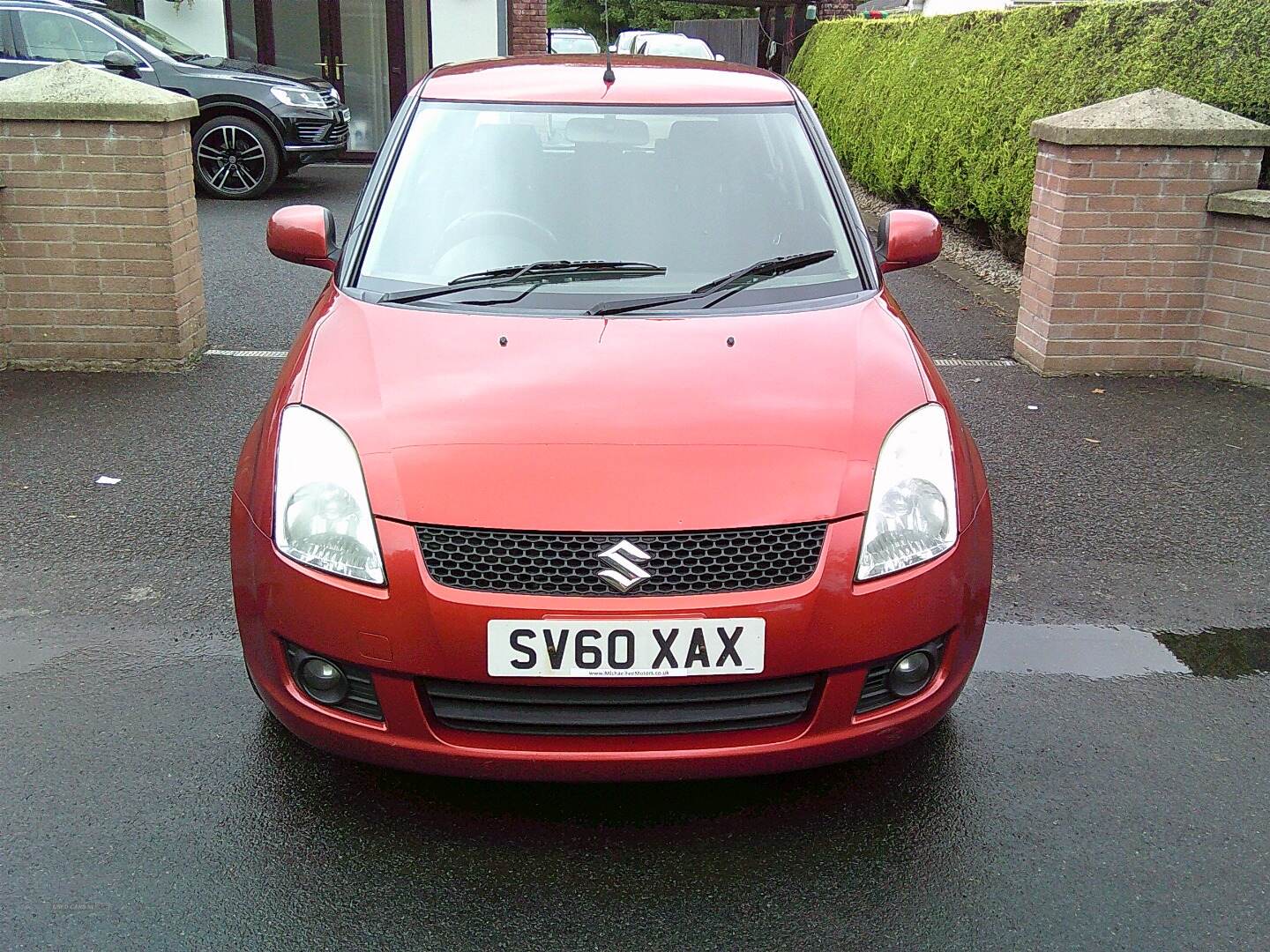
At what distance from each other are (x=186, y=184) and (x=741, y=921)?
531 cm

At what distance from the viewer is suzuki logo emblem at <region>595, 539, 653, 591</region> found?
2.41 m

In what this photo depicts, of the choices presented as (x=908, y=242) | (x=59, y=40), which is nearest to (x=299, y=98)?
(x=59, y=40)

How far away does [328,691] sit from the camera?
2.57 meters

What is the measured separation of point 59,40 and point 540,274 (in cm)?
1169

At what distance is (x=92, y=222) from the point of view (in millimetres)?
6145

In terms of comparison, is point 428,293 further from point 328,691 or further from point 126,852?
point 126,852

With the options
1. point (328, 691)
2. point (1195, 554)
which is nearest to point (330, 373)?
point (328, 691)

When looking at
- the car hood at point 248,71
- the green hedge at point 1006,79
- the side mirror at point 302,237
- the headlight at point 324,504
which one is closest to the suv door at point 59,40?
the car hood at point 248,71

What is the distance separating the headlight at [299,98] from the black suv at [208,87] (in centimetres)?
1

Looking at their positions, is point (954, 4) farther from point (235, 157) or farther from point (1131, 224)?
point (1131, 224)

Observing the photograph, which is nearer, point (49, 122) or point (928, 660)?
point (928, 660)

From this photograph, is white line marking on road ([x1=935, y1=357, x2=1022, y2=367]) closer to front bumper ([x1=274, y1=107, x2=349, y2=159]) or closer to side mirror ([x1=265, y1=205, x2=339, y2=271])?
side mirror ([x1=265, y1=205, x2=339, y2=271])

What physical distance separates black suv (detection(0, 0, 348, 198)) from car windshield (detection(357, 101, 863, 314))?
9.95 metres

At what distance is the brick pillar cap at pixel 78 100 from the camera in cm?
597
